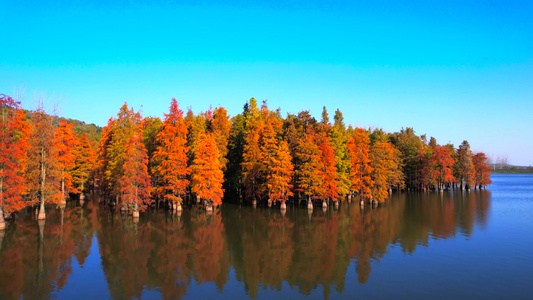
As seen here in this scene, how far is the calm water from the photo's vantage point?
67.7 ft

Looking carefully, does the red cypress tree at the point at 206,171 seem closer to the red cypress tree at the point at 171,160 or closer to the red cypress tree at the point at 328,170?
the red cypress tree at the point at 171,160

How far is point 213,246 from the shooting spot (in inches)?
1224

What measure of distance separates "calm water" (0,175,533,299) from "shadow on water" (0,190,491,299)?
101 millimetres

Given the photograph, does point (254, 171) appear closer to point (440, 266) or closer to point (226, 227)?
point (226, 227)

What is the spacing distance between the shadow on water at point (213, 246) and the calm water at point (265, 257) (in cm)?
10

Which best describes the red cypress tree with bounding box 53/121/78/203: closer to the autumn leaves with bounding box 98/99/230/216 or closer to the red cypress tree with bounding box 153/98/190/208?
the autumn leaves with bounding box 98/99/230/216

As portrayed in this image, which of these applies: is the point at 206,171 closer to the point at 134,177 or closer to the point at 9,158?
the point at 134,177

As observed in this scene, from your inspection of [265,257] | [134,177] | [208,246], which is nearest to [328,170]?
[208,246]

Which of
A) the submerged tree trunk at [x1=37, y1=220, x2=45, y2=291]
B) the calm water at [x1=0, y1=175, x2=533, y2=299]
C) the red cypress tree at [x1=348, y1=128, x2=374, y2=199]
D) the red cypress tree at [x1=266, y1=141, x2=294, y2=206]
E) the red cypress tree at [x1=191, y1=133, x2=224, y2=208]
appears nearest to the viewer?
the calm water at [x1=0, y1=175, x2=533, y2=299]

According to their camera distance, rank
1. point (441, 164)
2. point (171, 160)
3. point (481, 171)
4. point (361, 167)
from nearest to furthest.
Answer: point (171, 160) < point (361, 167) < point (441, 164) < point (481, 171)

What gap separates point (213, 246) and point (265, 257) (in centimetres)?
604

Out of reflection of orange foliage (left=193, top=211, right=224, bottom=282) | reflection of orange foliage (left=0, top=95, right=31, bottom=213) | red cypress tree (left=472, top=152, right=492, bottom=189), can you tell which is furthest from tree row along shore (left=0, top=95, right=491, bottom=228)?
red cypress tree (left=472, top=152, right=492, bottom=189)

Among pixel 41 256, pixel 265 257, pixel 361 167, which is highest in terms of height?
pixel 361 167

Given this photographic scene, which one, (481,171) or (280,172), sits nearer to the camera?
(280,172)
